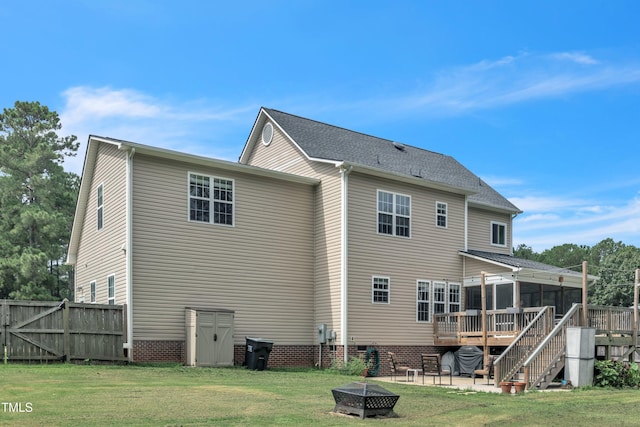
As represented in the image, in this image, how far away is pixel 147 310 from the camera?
20.0m

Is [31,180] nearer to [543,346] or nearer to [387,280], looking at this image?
[387,280]

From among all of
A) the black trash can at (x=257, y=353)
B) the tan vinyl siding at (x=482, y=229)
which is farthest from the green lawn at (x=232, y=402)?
the tan vinyl siding at (x=482, y=229)

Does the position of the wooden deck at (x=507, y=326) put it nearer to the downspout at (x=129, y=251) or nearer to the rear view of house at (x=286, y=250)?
the rear view of house at (x=286, y=250)

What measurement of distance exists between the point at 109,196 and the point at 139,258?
127 inches

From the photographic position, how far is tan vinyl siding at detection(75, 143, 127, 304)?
68.1 ft

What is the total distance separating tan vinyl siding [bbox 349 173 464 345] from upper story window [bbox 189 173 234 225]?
14.0ft

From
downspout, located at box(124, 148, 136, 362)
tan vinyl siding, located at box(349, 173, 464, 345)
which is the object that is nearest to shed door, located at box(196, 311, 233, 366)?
downspout, located at box(124, 148, 136, 362)

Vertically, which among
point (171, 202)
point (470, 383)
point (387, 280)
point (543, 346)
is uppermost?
point (171, 202)

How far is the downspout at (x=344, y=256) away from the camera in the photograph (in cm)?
2278

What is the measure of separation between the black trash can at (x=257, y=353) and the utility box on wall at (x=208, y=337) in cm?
56

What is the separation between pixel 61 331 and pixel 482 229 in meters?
17.6

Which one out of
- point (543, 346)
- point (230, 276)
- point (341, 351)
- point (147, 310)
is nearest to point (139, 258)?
point (147, 310)

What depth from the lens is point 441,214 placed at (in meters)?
26.5

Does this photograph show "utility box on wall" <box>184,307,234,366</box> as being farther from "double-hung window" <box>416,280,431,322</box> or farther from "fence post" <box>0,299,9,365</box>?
"double-hung window" <box>416,280,431,322</box>
